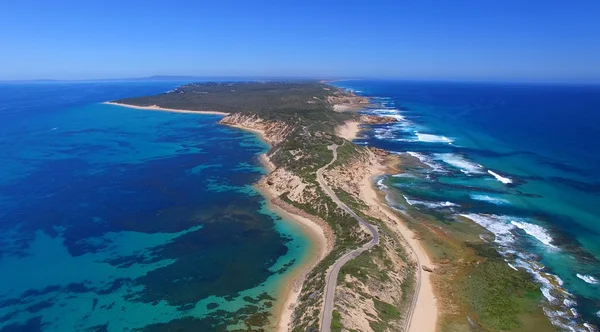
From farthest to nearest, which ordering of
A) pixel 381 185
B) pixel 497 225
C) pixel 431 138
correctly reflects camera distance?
pixel 431 138
pixel 381 185
pixel 497 225

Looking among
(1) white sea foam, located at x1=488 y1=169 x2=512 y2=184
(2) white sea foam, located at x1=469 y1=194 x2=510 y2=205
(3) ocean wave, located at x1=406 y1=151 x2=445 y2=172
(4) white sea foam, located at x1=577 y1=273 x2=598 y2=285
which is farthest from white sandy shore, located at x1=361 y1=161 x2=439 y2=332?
(1) white sea foam, located at x1=488 y1=169 x2=512 y2=184

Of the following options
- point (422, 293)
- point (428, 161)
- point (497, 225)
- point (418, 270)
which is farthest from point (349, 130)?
point (422, 293)

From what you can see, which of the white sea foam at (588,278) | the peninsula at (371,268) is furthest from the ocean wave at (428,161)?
the white sea foam at (588,278)

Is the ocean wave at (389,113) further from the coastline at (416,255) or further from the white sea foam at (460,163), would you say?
the coastline at (416,255)

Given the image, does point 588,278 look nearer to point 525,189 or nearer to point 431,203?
point 431,203

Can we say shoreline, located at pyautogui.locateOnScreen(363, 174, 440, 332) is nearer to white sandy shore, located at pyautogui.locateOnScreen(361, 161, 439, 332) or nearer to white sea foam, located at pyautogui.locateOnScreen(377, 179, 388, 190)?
white sandy shore, located at pyautogui.locateOnScreen(361, 161, 439, 332)

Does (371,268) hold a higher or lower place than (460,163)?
lower
